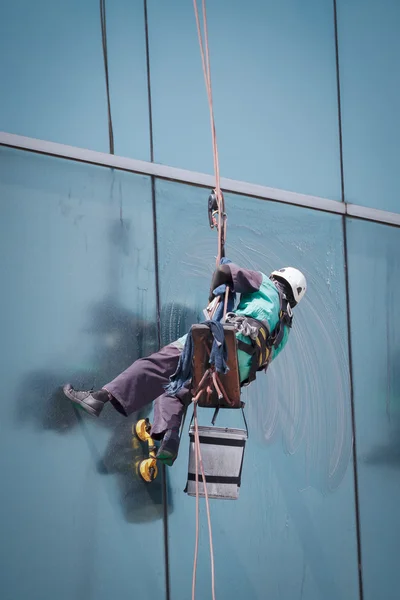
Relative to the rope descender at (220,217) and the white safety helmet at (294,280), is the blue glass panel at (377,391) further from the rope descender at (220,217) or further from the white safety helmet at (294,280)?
the rope descender at (220,217)

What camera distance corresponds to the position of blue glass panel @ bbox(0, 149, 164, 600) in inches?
201

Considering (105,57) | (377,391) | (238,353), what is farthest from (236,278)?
(377,391)

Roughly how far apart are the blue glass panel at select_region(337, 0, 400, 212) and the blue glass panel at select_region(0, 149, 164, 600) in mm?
1742

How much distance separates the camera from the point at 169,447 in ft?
16.5

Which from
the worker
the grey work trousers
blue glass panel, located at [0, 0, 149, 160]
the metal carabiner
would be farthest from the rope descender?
blue glass panel, located at [0, 0, 149, 160]

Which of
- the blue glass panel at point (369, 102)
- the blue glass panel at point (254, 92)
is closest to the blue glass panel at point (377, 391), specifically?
the blue glass panel at point (369, 102)

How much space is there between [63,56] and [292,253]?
179 cm

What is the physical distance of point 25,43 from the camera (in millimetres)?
5418

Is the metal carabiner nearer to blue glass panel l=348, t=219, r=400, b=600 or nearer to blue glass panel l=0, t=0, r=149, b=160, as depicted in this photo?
blue glass panel l=0, t=0, r=149, b=160

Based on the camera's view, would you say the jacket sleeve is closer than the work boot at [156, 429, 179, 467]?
Yes

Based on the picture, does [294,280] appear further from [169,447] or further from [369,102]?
[369,102]

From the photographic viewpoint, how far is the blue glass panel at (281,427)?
5.69 metres

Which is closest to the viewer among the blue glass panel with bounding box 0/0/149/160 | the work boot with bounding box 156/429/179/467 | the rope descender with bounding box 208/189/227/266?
the rope descender with bounding box 208/189/227/266

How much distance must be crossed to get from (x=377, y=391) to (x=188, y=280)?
156 centimetres
